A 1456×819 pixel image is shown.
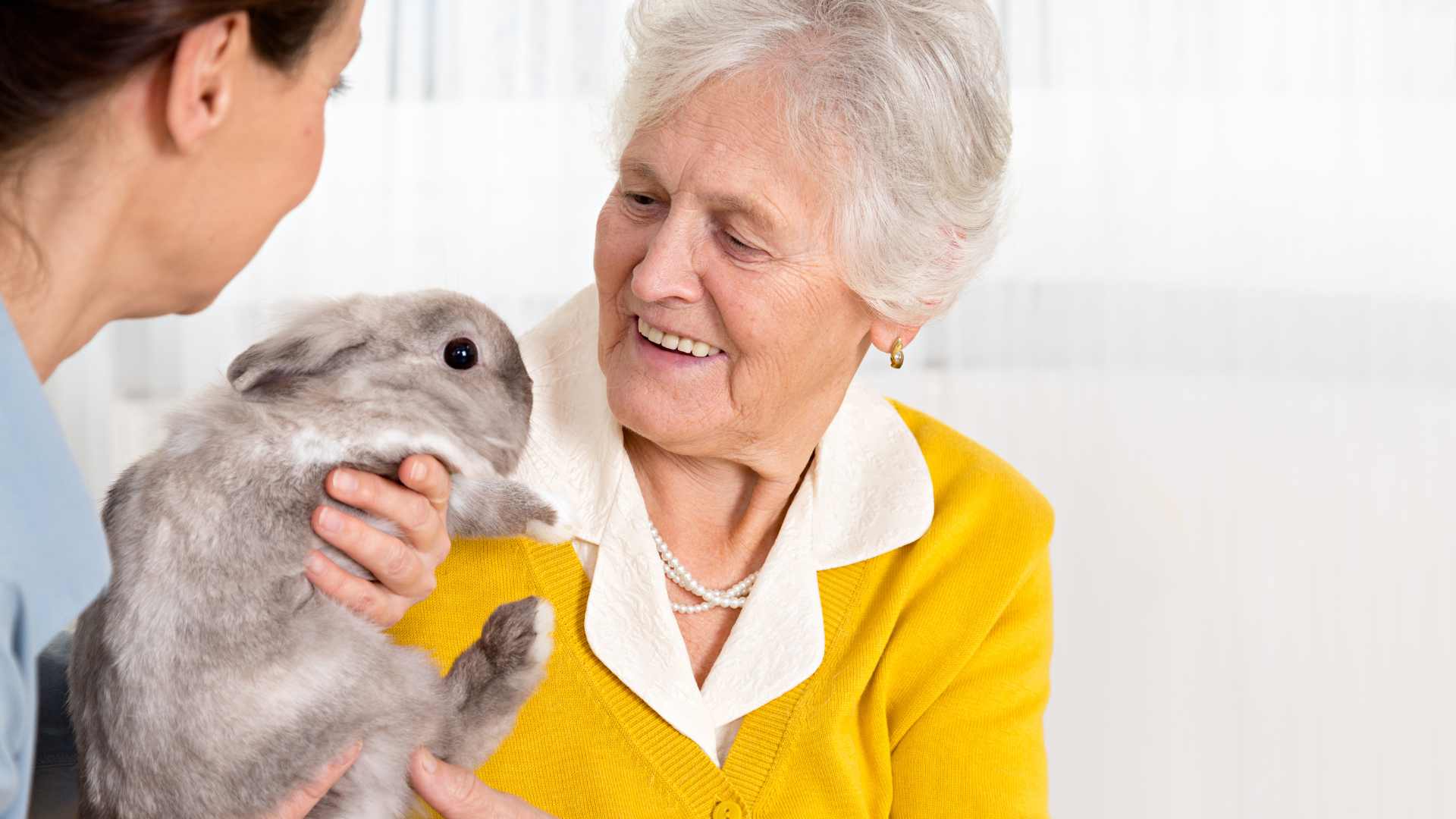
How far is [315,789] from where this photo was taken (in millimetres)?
1350

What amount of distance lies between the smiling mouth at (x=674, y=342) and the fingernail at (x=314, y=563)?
21.2 inches

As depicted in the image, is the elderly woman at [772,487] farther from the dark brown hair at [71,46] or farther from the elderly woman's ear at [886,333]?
the dark brown hair at [71,46]

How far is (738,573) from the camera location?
1.91 metres

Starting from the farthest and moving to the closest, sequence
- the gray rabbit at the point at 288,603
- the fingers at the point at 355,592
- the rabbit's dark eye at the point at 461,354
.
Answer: the rabbit's dark eye at the point at 461,354
the fingers at the point at 355,592
the gray rabbit at the point at 288,603

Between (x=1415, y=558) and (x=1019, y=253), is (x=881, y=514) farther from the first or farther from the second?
(x=1415, y=558)

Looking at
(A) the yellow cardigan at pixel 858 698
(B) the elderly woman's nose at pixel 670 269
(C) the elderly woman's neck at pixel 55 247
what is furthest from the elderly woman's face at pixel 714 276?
(C) the elderly woman's neck at pixel 55 247

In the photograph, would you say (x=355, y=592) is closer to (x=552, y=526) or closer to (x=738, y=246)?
(x=552, y=526)

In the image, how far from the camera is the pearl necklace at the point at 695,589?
185 cm

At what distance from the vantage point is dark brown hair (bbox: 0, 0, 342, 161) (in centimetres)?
93

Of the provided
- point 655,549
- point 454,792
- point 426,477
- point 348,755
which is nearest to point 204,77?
point 426,477

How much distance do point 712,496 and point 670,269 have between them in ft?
1.41

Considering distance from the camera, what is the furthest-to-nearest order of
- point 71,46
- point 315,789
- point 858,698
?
1. point 858,698
2. point 315,789
3. point 71,46

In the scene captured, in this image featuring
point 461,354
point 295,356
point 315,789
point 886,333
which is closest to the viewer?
point 315,789

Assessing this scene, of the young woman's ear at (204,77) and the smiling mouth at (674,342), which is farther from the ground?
the young woman's ear at (204,77)
